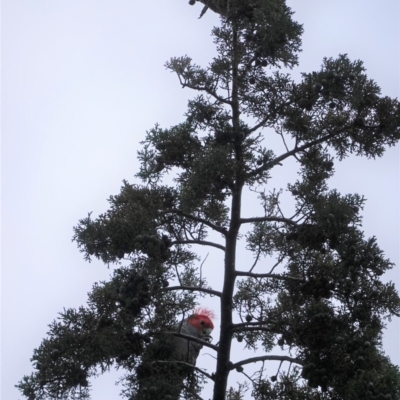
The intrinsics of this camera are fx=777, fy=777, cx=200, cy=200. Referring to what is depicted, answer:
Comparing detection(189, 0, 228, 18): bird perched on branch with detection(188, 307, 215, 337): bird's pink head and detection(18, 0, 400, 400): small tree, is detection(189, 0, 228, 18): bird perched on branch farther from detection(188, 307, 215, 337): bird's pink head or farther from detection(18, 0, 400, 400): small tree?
detection(188, 307, 215, 337): bird's pink head

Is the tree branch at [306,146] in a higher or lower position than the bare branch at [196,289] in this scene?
higher

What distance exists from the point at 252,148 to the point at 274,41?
623 mm

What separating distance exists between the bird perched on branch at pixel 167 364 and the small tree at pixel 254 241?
4cm

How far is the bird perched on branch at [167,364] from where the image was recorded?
379cm

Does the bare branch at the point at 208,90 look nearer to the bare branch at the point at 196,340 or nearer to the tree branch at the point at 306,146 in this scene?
the tree branch at the point at 306,146

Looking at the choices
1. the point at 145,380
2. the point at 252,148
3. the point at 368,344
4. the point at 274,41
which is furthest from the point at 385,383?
the point at 274,41

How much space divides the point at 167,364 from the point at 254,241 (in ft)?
3.13

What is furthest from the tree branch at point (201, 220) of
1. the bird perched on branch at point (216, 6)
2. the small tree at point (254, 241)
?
the bird perched on branch at point (216, 6)

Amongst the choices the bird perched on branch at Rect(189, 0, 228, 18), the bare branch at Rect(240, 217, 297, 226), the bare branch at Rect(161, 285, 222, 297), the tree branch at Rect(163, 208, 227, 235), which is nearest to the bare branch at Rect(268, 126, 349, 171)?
the bare branch at Rect(240, 217, 297, 226)

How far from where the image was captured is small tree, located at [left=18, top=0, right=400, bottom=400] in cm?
376

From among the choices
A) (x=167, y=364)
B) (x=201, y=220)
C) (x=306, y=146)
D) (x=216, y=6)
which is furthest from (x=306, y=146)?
(x=167, y=364)

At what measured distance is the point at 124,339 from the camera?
396 cm

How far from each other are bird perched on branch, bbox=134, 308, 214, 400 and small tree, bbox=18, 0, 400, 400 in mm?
36

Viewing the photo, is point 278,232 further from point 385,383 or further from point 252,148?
point 385,383
